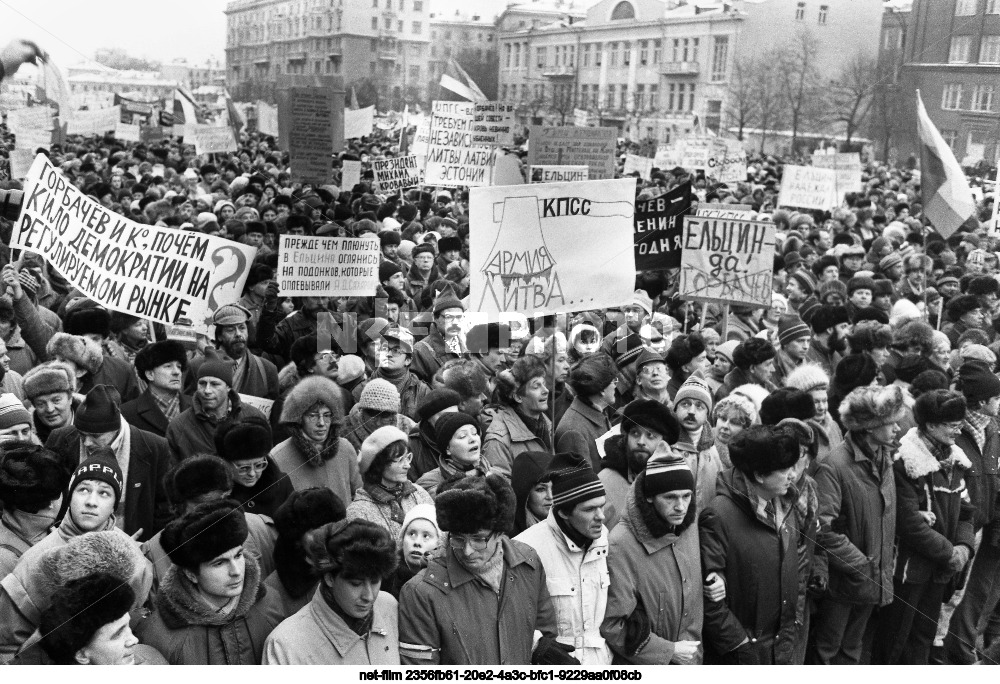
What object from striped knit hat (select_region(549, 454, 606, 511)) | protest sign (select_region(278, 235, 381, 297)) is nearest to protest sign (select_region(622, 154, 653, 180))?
protest sign (select_region(278, 235, 381, 297))

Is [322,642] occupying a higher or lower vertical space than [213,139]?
lower

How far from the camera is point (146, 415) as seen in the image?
538cm

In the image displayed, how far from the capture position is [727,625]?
406 centimetres

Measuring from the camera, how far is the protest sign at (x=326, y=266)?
24.5ft

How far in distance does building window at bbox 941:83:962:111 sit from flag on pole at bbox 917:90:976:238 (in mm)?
10677

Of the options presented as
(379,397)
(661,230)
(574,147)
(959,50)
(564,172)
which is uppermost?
(959,50)

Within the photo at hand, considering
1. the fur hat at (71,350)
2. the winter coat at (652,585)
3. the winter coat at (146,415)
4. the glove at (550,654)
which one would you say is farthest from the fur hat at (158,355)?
the glove at (550,654)

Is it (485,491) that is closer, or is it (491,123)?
(485,491)

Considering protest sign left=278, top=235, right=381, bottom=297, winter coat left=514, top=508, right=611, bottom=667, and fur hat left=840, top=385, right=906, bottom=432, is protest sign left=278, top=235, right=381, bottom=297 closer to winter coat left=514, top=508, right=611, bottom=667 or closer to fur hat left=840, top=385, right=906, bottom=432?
fur hat left=840, top=385, right=906, bottom=432

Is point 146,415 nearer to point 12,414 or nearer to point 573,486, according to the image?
point 12,414

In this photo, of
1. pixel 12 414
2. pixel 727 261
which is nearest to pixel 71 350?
pixel 12 414

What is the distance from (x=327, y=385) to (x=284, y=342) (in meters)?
2.68

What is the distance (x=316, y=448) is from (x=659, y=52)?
78.7 ft

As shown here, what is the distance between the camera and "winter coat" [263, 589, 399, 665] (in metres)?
3.12
